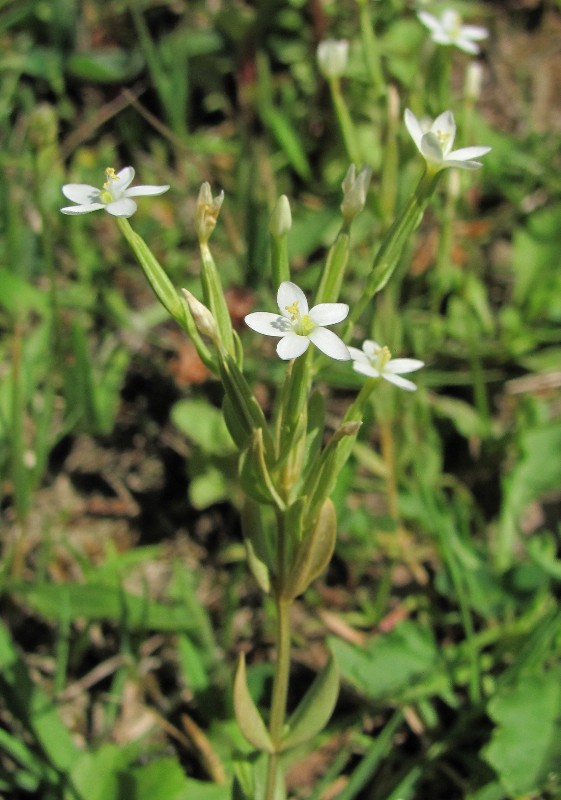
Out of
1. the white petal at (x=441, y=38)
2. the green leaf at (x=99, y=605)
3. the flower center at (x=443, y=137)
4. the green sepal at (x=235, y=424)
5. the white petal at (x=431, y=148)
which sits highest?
the white petal at (x=441, y=38)

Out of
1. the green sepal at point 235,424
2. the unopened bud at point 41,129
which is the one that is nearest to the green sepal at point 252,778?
the green sepal at point 235,424

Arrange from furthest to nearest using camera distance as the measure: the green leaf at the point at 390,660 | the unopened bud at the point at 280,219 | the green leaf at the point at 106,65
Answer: the green leaf at the point at 106,65 → the green leaf at the point at 390,660 → the unopened bud at the point at 280,219

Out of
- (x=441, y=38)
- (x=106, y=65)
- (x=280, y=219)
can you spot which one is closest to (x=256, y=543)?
(x=280, y=219)

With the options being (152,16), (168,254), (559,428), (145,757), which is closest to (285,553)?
(145,757)

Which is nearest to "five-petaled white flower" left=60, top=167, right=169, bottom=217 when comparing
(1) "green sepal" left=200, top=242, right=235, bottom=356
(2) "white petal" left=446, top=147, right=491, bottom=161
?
(1) "green sepal" left=200, top=242, right=235, bottom=356

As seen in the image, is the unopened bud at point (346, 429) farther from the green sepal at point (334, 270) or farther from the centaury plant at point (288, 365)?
the green sepal at point (334, 270)

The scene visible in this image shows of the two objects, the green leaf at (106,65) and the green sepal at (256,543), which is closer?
the green sepal at (256,543)

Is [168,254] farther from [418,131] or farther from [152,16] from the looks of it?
[418,131]

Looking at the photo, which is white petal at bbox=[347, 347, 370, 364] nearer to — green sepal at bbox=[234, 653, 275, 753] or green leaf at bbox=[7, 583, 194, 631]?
green sepal at bbox=[234, 653, 275, 753]
